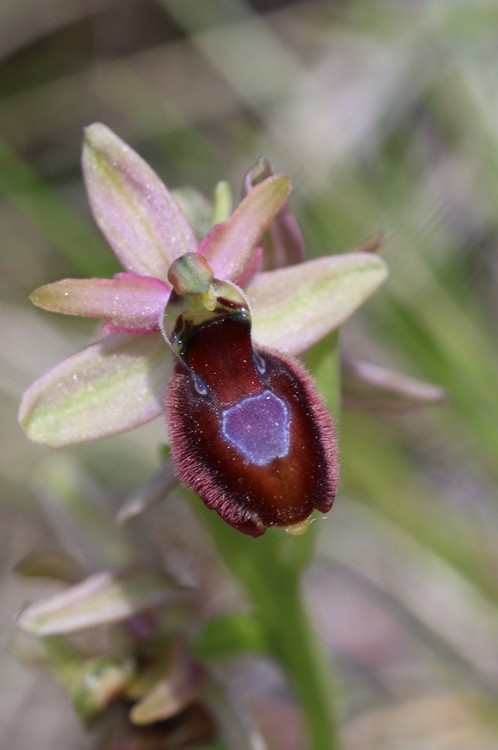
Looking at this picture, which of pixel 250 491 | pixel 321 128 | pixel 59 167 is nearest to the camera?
pixel 250 491

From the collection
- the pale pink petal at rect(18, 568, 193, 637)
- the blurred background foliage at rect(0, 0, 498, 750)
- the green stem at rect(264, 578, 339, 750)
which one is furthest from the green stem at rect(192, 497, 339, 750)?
the blurred background foliage at rect(0, 0, 498, 750)

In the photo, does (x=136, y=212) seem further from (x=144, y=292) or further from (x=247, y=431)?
(x=247, y=431)

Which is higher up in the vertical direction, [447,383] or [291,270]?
[291,270]

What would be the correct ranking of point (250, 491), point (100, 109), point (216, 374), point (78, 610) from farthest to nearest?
point (100, 109) < point (78, 610) < point (216, 374) < point (250, 491)

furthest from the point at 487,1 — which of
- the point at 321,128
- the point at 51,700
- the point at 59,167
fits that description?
the point at 51,700

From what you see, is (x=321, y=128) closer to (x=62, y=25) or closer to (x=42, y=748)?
(x=62, y=25)

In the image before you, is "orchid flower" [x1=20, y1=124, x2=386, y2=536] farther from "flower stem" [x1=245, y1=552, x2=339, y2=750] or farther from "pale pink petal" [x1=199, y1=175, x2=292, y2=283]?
"flower stem" [x1=245, y1=552, x2=339, y2=750]
